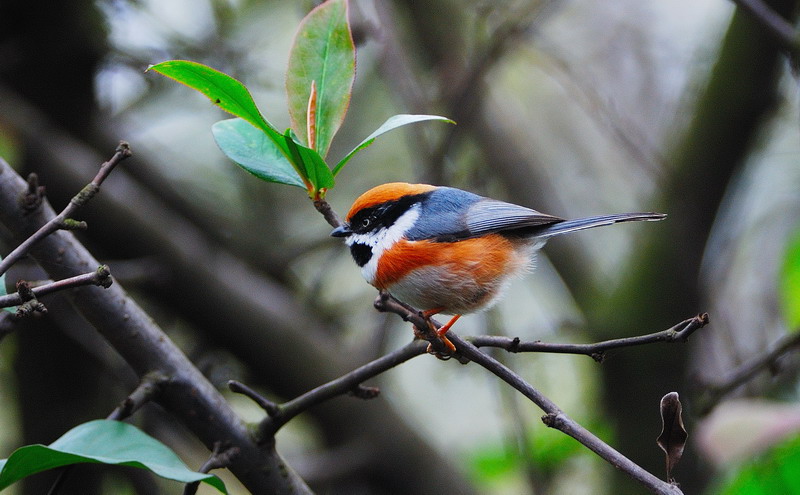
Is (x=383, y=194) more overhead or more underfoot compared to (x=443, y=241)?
more overhead

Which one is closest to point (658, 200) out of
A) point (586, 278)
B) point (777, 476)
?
point (586, 278)

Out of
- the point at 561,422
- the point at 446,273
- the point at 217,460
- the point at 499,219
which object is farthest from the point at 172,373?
the point at 499,219

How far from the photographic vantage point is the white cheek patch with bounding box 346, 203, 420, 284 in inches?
87.6

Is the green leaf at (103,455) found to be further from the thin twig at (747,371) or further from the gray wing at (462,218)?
the thin twig at (747,371)

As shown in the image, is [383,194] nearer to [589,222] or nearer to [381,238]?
[381,238]

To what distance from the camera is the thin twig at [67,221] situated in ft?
4.09

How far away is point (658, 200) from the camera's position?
3732mm

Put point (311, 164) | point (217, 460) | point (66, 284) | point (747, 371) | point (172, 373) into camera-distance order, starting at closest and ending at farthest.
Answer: point (66, 284) → point (311, 164) → point (217, 460) → point (172, 373) → point (747, 371)

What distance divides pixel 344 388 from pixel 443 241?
0.80 metres

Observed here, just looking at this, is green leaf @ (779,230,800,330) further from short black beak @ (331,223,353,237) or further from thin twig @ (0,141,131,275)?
thin twig @ (0,141,131,275)

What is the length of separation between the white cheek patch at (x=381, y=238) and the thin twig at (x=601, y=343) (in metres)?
0.66

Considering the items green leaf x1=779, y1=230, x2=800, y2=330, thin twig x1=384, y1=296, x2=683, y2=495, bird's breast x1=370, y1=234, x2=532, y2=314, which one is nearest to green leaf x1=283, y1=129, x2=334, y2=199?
thin twig x1=384, y1=296, x2=683, y2=495

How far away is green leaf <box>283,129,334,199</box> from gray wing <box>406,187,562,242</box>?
75 centimetres

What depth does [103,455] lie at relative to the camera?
61.5 inches
